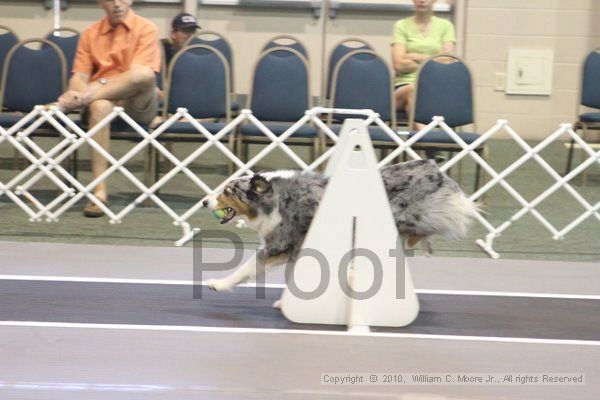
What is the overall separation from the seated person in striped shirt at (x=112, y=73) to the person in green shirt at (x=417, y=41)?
1925 millimetres

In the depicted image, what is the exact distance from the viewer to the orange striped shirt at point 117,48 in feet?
19.9


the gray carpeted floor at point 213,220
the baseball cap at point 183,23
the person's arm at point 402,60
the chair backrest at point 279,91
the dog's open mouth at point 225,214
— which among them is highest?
the baseball cap at point 183,23

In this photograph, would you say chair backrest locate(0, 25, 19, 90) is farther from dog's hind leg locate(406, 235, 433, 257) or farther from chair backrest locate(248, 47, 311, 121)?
dog's hind leg locate(406, 235, 433, 257)

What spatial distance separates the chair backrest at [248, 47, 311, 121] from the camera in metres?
6.27

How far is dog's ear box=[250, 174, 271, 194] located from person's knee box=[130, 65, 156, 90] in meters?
2.40

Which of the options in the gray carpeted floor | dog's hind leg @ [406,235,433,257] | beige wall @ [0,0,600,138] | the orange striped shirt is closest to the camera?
dog's hind leg @ [406,235,433,257]

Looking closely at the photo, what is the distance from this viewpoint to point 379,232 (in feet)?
12.3

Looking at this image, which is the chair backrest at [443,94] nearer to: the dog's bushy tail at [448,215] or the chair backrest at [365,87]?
the chair backrest at [365,87]

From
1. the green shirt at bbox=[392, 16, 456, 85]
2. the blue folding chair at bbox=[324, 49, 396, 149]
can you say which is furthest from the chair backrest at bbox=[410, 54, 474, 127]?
the green shirt at bbox=[392, 16, 456, 85]

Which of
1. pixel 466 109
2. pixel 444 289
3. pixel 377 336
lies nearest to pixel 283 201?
pixel 377 336

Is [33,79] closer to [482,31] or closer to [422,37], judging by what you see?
[422,37]

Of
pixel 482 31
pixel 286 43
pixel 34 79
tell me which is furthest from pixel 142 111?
pixel 482 31

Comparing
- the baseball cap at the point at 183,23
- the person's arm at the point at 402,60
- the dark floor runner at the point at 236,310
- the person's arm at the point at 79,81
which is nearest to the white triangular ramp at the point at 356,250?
the dark floor runner at the point at 236,310

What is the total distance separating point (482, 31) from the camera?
963 centimetres
